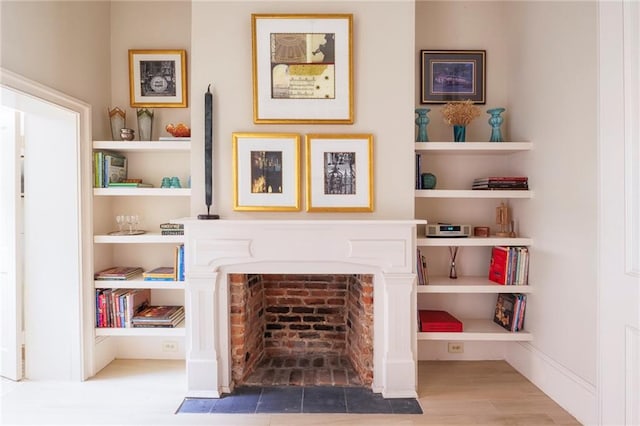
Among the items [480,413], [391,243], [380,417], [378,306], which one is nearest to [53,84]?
[391,243]

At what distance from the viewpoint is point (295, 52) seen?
245 centimetres

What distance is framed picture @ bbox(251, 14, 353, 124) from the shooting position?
242 cm

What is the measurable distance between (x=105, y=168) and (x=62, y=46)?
33.5 inches

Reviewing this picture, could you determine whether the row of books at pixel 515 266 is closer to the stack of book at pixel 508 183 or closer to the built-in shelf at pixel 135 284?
the stack of book at pixel 508 183

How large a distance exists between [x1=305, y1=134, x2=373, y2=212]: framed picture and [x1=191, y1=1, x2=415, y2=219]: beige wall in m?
0.06

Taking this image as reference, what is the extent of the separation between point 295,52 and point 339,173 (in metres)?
0.89

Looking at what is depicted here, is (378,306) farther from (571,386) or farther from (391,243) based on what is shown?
(571,386)

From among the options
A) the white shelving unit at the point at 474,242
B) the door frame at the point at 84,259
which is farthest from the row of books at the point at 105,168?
the white shelving unit at the point at 474,242

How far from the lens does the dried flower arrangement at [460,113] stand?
2.65 m

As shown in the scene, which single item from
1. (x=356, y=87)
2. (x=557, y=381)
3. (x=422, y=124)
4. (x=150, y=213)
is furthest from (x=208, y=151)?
(x=557, y=381)

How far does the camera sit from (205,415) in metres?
2.18

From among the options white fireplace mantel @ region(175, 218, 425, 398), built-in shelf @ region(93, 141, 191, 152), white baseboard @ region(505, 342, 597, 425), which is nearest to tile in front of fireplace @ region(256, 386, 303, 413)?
white fireplace mantel @ region(175, 218, 425, 398)

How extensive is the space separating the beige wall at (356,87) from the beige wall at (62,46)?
88 centimetres

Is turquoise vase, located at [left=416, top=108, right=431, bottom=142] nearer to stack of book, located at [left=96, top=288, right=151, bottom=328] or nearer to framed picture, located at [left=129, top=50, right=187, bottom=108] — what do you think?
framed picture, located at [left=129, top=50, right=187, bottom=108]
